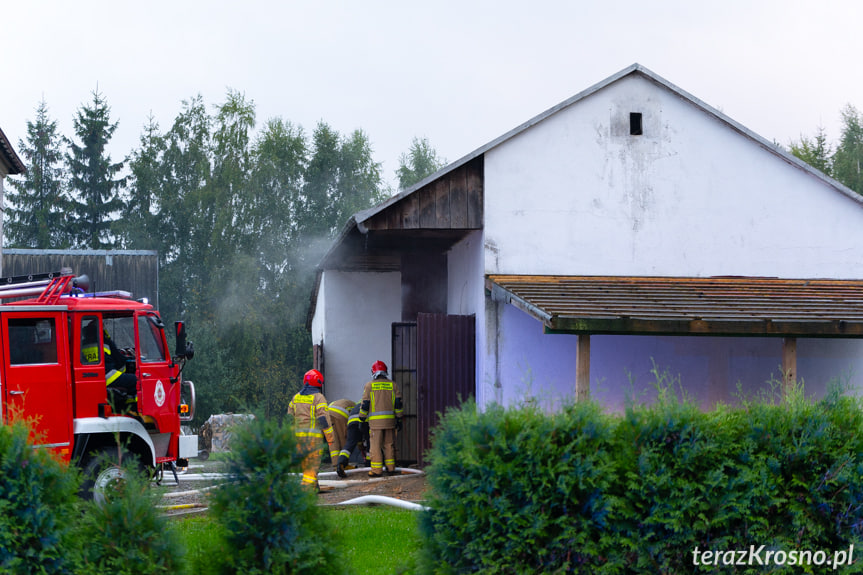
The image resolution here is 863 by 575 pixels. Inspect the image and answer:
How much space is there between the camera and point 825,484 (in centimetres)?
546

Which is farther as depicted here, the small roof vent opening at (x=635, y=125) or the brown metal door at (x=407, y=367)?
the brown metal door at (x=407, y=367)

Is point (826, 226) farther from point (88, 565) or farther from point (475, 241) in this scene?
point (88, 565)

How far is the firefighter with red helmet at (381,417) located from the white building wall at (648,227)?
166 centimetres

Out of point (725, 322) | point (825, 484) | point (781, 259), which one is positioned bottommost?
point (825, 484)

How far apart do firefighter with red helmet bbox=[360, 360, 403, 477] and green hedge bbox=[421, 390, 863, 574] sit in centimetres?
866

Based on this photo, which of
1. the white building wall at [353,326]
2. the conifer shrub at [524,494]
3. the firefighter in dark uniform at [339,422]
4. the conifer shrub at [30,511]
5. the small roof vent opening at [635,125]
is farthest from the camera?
the white building wall at [353,326]

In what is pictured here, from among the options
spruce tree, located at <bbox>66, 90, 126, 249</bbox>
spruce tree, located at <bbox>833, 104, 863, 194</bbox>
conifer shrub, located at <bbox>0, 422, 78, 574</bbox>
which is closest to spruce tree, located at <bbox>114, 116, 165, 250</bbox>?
spruce tree, located at <bbox>66, 90, 126, 249</bbox>

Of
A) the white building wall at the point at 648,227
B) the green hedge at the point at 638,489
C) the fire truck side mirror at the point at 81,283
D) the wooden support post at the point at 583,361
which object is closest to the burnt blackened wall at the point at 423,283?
the white building wall at the point at 648,227

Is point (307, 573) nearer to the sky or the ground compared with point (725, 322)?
nearer to the ground

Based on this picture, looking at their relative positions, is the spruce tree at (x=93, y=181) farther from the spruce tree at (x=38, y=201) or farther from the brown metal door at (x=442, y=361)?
the brown metal door at (x=442, y=361)

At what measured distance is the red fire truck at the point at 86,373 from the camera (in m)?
9.77

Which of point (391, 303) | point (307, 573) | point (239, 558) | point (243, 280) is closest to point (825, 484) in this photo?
point (307, 573)

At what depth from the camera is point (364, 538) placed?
8414 mm

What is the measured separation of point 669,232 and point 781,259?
5.94ft
